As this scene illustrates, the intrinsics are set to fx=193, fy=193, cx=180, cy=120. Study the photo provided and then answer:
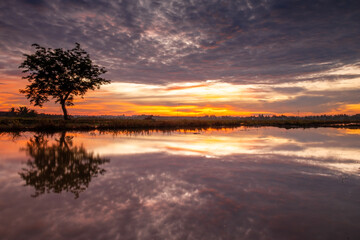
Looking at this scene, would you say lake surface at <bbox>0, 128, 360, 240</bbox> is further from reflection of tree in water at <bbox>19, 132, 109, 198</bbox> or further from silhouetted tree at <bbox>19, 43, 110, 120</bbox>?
silhouetted tree at <bbox>19, 43, 110, 120</bbox>

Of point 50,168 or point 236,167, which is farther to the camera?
point 236,167

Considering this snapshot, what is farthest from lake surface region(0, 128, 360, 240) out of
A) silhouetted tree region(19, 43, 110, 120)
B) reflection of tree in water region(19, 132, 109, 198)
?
silhouetted tree region(19, 43, 110, 120)

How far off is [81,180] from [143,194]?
2.67 metres

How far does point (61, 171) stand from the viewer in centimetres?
786

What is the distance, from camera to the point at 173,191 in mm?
6055

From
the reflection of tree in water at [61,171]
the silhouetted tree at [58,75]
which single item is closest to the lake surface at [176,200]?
the reflection of tree in water at [61,171]

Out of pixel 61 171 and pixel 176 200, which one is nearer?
pixel 176 200

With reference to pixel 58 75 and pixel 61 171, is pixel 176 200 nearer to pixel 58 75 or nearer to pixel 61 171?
pixel 61 171

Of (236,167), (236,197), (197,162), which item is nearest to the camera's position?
(236,197)

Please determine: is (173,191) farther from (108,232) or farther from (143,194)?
(108,232)

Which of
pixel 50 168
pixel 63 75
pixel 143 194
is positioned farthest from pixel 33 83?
pixel 143 194

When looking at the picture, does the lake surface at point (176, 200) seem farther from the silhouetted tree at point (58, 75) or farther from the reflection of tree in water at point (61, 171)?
the silhouetted tree at point (58, 75)

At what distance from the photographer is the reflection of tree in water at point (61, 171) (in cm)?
625

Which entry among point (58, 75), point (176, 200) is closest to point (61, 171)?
point (176, 200)
